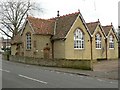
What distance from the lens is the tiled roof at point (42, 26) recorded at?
35356 millimetres

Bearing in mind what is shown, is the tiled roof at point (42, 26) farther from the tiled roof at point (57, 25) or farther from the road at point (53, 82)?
the road at point (53, 82)

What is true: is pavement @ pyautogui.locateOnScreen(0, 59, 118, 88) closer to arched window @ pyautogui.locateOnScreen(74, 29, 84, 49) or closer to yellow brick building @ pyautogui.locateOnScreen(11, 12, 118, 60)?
yellow brick building @ pyautogui.locateOnScreen(11, 12, 118, 60)

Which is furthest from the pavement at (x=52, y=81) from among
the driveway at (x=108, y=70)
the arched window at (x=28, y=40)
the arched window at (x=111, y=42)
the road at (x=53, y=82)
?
the arched window at (x=111, y=42)

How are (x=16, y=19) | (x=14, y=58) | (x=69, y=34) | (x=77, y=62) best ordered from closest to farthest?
(x=77, y=62) → (x=69, y=34) → (x=14, y=58) → (x=16, y=19)

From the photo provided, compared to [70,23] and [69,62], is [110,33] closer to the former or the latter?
[70,23]

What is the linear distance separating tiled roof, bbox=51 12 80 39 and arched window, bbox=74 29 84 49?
1.65 meters

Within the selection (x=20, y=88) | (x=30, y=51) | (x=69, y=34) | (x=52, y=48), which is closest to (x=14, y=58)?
(x=30, y=51)

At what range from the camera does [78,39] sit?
119 ft

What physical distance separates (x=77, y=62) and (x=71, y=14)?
11.8m

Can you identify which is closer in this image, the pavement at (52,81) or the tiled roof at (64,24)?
the pavement at (52,81)

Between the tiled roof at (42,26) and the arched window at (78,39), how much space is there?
3.67m

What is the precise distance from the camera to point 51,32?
36.5m

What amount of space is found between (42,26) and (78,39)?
18.5 ft

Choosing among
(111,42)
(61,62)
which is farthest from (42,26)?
(111,42)
